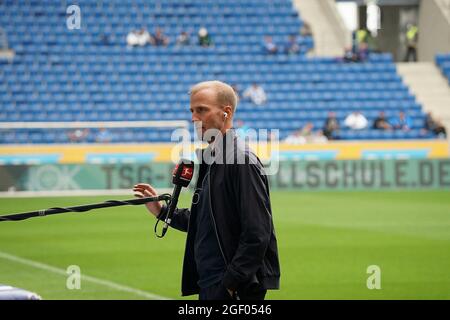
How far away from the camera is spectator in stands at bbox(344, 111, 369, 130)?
34219mm

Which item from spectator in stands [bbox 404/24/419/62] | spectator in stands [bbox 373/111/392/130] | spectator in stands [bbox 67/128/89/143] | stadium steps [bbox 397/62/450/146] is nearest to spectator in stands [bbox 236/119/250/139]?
spectator in stands [bbox 373/111/392/130]

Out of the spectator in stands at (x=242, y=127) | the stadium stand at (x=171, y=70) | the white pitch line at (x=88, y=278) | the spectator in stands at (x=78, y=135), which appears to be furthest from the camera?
the stadium stand at (x=171, y=70)

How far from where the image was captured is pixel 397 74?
Answer: 38.6m

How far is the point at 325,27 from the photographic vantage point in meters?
40.6

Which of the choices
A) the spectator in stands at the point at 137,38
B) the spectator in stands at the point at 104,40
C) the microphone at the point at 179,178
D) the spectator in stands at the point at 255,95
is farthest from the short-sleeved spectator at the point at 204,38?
the microphone at the point at 179,178

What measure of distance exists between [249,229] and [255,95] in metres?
30.6

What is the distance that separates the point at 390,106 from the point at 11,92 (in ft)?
47.1

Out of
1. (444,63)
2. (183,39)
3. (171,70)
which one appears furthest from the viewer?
(444,63)

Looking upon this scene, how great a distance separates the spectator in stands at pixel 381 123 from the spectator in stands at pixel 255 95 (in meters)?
4.28

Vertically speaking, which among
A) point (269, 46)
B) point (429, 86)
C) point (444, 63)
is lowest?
point (429, 86)

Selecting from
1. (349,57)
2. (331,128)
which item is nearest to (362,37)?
(349,57)

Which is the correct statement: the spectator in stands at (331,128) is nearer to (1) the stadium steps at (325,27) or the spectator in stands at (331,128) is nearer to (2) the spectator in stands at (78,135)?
(1) the stadium steps at (325,27)

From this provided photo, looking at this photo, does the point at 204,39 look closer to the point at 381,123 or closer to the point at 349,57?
the point at 349,57

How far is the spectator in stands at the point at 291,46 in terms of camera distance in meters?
38.6
